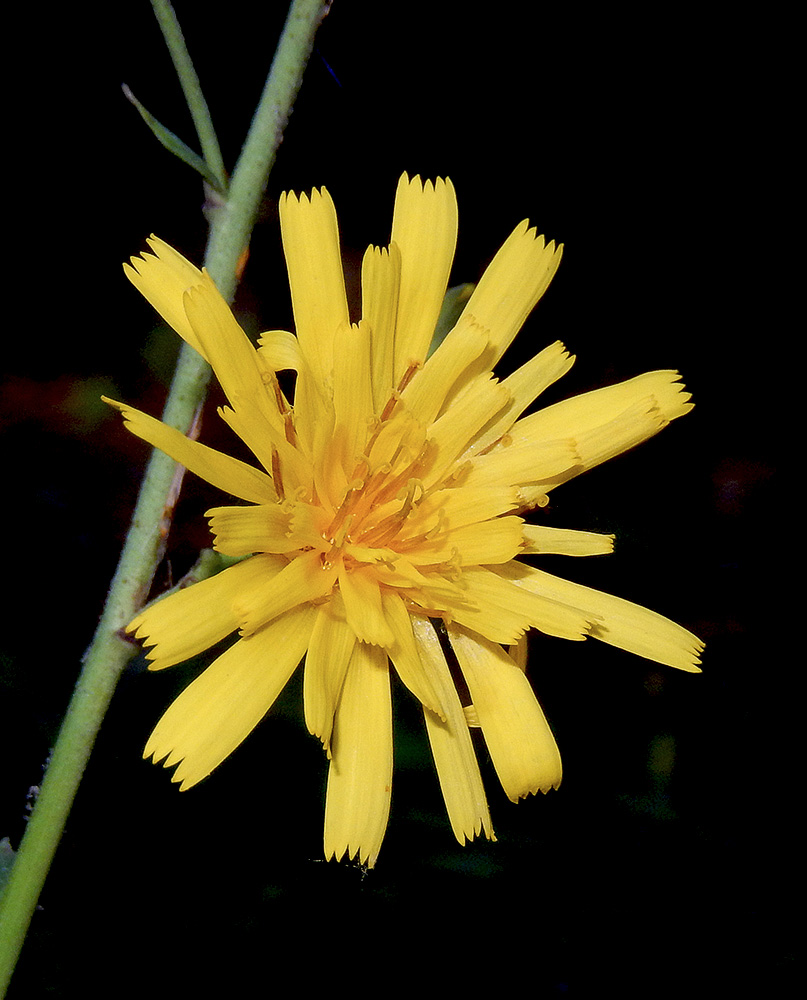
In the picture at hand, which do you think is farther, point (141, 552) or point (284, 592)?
point (141, 552)

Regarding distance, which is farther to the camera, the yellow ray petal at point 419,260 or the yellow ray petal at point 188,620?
the yellow ray petal at point 419,260

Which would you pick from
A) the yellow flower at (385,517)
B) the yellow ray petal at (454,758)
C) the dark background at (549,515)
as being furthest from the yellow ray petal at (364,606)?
the dark background at (549,515)

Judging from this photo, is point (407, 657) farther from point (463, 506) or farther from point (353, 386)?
point (353, 386)

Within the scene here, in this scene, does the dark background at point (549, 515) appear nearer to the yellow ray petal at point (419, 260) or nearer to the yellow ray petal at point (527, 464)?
the yellow ray petal at point (419, 260)

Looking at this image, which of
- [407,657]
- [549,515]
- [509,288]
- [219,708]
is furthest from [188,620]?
[549,515]

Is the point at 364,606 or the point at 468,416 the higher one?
the point at 468,416

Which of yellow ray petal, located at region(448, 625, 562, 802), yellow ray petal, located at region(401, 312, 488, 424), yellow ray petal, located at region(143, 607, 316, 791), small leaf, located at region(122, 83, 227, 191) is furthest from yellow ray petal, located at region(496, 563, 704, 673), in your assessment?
small leaf, located at region(122, 83, 227, 191)

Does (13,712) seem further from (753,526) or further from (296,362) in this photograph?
(753,526)

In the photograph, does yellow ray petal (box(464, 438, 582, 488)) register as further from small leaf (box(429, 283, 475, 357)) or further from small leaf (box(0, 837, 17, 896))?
small leaf (box(0, 837, 17, 896))
